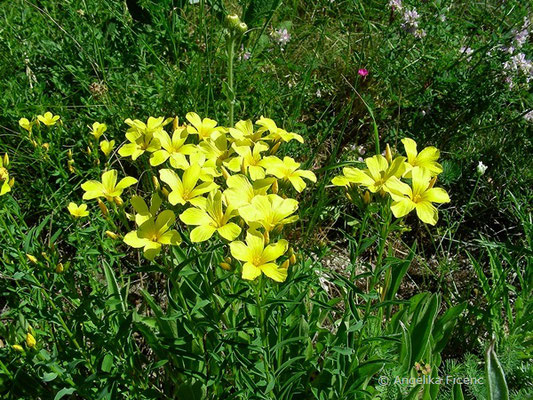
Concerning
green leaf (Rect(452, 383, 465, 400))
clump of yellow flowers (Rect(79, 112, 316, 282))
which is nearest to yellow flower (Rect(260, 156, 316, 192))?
clump of yellow flowers (Rect(79, 112, 316, 282))

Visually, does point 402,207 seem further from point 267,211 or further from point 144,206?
point 144,206

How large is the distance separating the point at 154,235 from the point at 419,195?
89cm

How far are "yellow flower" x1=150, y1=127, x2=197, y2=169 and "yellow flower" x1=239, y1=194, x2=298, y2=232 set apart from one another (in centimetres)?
35

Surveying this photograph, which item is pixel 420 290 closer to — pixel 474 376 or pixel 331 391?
pixel 474 376

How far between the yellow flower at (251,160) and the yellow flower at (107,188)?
1.26ft

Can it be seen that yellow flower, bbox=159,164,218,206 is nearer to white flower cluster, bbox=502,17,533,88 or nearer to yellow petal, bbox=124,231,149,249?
yellow petal, bbox=124,231,149,249

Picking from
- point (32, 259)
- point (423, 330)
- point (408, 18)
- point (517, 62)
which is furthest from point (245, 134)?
point (517, 62)

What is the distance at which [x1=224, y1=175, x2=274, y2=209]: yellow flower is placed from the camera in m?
1.62

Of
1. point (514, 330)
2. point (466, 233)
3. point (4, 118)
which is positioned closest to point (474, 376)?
point (514, 330)

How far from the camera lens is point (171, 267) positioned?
1.77 meters

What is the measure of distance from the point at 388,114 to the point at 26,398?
2860mm

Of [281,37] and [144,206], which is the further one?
[281,37]

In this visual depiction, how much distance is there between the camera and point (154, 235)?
1.63m

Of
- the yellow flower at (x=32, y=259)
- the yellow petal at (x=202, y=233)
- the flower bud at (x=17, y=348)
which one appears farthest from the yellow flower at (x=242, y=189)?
the flower bud at (x=17, y=348)
